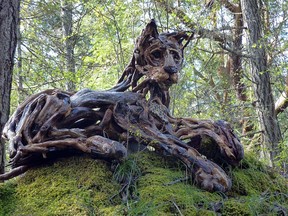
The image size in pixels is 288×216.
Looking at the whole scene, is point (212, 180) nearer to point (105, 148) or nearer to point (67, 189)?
point (105, 148)

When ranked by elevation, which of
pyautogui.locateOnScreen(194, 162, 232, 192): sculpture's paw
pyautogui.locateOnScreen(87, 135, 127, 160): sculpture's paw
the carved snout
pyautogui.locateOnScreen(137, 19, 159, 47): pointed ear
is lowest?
pyautogui.locateOnScreen(194, 162, 232, 192): sculpture's paw

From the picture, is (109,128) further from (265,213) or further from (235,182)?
(265,213)

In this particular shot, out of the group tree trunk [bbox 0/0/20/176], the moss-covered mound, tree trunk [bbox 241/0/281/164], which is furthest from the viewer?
tree trunk [bbox 241/0/281/164]

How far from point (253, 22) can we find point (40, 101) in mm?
5335

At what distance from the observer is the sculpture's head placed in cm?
328

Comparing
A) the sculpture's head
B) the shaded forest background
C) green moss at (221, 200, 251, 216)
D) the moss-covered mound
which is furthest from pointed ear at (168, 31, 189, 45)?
the shaded forest background

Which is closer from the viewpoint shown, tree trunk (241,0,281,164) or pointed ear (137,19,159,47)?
pointed ear (137,19,159,47)

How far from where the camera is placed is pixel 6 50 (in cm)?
368

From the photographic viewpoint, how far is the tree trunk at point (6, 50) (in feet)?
11.9

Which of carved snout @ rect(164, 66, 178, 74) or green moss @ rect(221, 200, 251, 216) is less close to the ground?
carved snout @ rect(164, 66, 178, 74)

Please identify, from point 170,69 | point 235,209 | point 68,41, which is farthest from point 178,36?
point 68,41

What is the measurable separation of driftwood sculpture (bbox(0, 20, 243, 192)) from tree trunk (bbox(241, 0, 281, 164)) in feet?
12.3

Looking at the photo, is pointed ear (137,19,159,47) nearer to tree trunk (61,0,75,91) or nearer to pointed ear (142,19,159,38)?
pointed ear (142,19,159,38)

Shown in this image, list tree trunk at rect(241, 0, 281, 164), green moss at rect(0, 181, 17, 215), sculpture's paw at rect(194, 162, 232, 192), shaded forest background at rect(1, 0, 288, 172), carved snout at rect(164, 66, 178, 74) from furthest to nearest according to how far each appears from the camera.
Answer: tree trunk at rect(241, 0, 281, 164), shaded forest background at rect(1, 0, 288, 172), carved snout at rect(164, 66, 178, 74), sculpture's paw at rect(194, 162, 232, 192), green moss at rect(0, 181, 17, 215)
